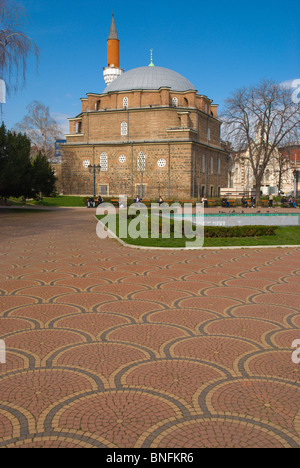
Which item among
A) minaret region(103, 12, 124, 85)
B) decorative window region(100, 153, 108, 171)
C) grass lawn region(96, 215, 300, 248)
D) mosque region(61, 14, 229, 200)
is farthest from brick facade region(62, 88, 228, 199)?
grass lawn region(96, 215, 300, 248)

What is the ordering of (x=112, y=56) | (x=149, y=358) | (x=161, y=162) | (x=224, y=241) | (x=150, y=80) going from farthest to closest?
(x=112, y=56) < (x=150, y=80) < (x=161, y=162) < (x=224, y=241) < (x=149, y=358)

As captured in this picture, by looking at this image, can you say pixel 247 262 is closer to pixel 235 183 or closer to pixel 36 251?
pixel 36 251

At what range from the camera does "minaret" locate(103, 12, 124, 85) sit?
5759 centimetres

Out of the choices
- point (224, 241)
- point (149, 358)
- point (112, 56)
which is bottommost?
point (149, 358)

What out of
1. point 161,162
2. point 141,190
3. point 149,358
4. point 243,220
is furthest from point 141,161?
point 149,358

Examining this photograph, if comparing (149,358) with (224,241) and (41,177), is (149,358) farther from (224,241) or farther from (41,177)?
(41,177)

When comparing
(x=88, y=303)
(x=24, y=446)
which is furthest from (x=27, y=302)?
(x=24, y=446)

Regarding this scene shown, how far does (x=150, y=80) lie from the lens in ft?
153

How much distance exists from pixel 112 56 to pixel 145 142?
77.8 ft

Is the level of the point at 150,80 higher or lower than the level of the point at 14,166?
higher

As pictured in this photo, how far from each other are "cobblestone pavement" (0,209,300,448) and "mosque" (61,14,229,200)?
112 feet

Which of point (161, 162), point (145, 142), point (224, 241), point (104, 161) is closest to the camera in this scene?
point (224, 241)

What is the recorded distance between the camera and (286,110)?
35.7 metres
